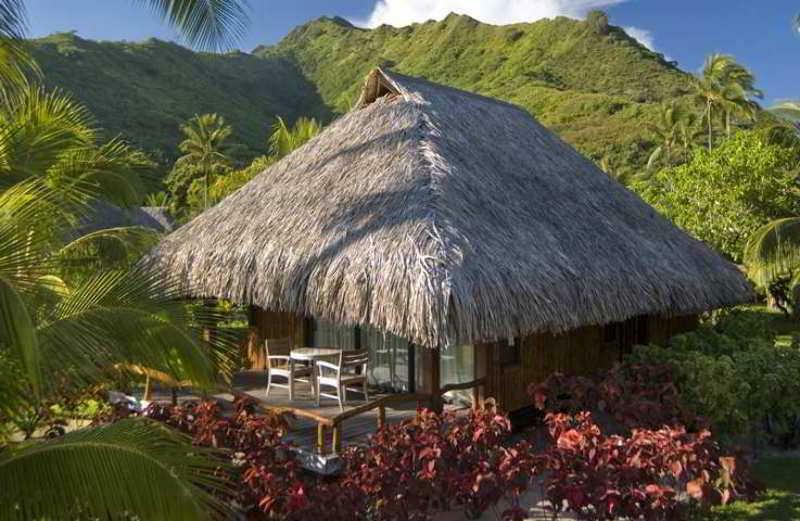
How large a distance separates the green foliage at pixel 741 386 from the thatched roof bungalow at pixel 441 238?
0.80 meters

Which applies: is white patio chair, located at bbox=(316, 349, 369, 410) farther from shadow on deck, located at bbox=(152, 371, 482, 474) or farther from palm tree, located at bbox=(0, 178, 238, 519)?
palm tree, located at bbox=(0, 178, 238, 519)

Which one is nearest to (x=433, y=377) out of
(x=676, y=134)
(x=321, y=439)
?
(x=321, y=439)

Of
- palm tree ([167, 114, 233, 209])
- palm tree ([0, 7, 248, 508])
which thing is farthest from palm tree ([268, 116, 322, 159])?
palm tree ([167, 114, 233, 209])

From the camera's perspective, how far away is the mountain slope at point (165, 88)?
43344 millimetres

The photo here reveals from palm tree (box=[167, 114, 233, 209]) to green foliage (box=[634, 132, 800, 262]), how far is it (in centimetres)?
2201

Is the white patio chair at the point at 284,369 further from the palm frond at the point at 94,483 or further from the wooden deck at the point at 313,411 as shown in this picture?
the palm frond at the point at 94,483

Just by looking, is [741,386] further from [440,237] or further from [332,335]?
[332,335]

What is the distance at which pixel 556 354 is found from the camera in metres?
9.08

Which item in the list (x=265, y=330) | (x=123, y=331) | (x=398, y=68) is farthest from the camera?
(x=398, y=68)

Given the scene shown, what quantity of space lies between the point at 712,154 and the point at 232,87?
2053 inches

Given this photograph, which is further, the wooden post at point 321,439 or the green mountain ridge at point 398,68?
the green mountain ridge at point 398,68

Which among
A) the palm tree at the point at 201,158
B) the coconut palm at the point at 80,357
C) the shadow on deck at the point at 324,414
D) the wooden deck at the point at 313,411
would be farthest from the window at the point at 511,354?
the palm tree at the point at 201,158

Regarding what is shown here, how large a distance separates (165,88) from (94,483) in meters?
55.6

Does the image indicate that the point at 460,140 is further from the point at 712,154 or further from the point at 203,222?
the point at 712,154
